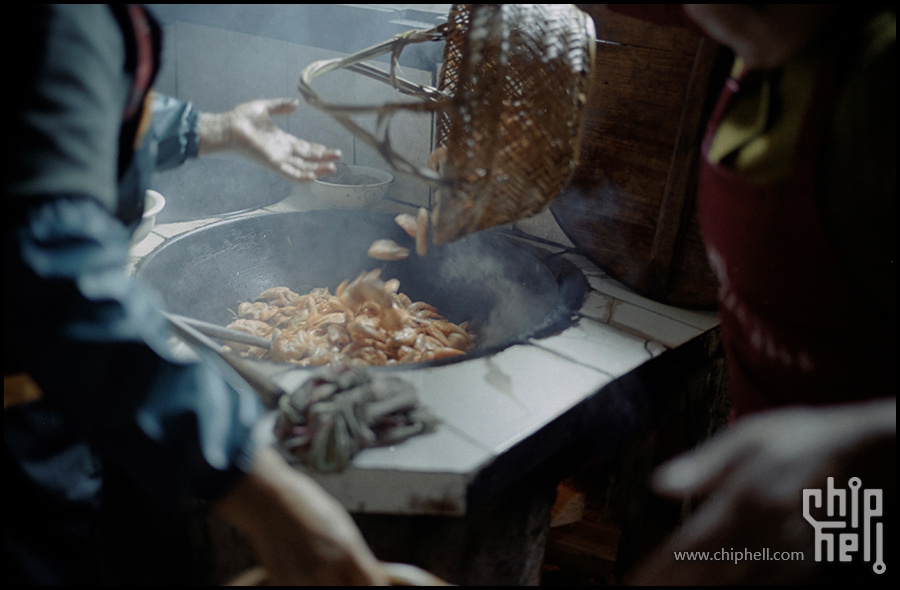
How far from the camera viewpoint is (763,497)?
2.30 ft

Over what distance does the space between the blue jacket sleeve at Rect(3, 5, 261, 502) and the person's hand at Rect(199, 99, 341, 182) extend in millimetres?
741

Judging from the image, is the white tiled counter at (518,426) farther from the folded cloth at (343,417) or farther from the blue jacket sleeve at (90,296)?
the blue jacket sleeve at (90,296)

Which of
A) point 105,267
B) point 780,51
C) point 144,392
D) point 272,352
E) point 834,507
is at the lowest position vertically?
point 272,352

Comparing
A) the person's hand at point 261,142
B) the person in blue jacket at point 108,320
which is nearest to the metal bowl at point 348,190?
the person's hand at point 261,142

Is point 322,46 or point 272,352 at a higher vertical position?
point 322,46

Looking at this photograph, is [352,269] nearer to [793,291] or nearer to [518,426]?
[518,426]

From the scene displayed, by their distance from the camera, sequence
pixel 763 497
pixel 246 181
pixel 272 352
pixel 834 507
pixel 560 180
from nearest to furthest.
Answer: pixel 763 497, pixel 834 507, pixel 560 180, pixel 272 352, pixel 246 181

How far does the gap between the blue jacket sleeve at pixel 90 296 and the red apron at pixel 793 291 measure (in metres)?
1.01

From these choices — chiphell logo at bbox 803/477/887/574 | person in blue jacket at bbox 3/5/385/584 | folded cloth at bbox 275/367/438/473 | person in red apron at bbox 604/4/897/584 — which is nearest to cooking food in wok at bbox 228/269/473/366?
folded cloth at bbox 275/367/438/473

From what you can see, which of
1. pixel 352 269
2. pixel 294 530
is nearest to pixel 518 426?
pixel 294 530

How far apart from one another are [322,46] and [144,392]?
248 centimetres

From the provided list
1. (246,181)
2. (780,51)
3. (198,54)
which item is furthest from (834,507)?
(198,54)

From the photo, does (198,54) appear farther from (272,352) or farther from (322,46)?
(272,352)

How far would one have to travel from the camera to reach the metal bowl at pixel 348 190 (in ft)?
8.57
